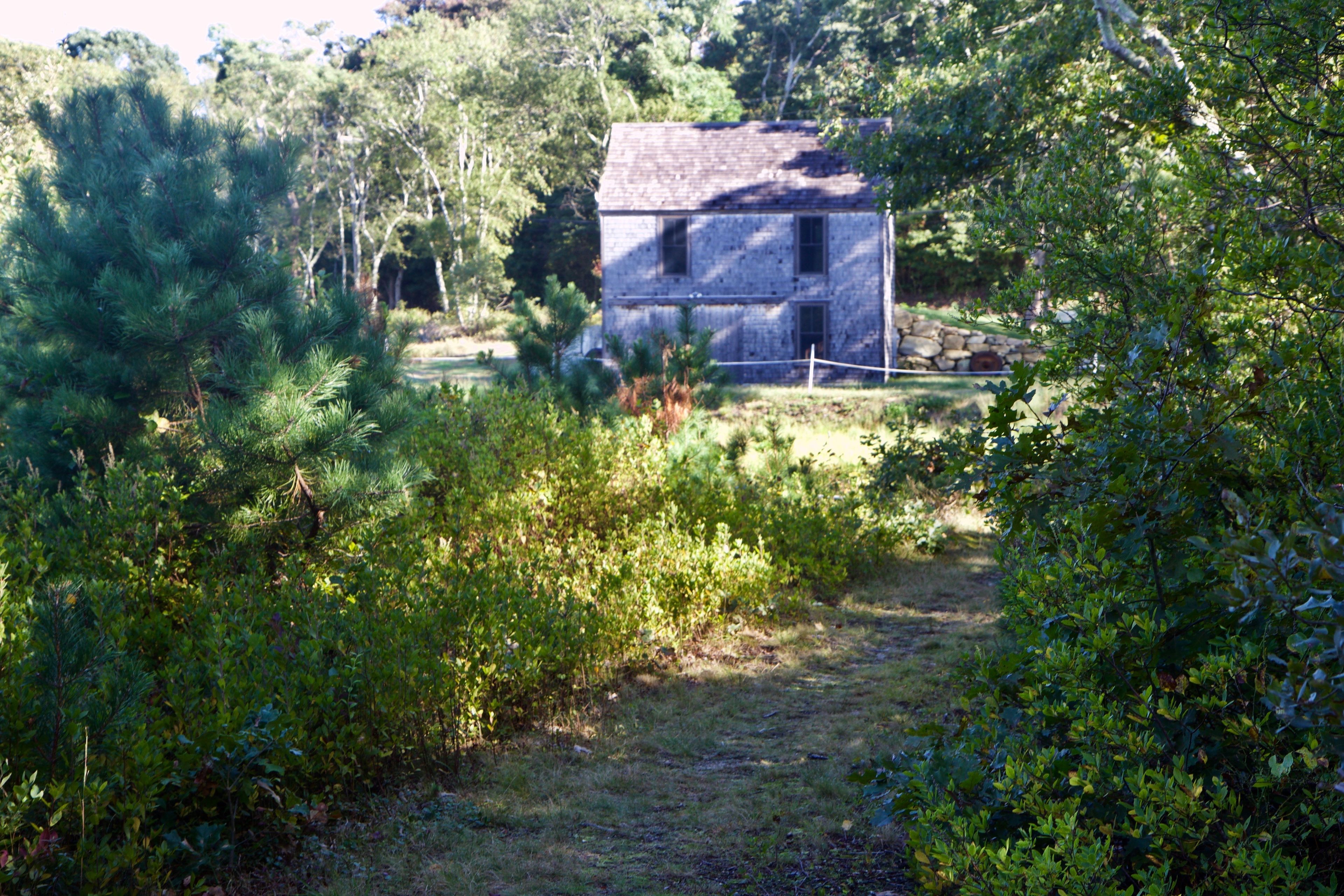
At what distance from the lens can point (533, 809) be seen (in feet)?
15.2

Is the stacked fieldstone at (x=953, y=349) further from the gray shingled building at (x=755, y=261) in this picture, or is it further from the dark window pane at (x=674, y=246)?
the dark window pane at (x=674, y=246)

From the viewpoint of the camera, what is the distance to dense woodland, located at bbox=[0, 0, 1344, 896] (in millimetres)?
2691

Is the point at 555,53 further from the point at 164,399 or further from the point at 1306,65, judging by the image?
the point at 1306,65

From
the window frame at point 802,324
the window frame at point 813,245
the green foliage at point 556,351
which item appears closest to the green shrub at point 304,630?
the green foliage at point 556,351

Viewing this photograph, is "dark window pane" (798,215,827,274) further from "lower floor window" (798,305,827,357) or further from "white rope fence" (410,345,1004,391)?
"white rope fence" (410,345,1004,391)

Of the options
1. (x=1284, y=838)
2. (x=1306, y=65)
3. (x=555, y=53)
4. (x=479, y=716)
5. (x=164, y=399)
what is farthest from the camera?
(x=555, y=53)

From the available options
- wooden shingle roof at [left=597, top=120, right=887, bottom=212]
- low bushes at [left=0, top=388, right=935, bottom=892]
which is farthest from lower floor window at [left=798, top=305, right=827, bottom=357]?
low bushes at [left=0, top=388, right=935, bottom=892]

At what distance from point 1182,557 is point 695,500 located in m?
5.90

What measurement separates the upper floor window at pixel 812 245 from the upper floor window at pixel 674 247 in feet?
8.54

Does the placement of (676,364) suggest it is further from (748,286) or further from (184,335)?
(748,286)

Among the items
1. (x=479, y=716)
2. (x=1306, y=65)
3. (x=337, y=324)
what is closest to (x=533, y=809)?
(x=479, y=716)

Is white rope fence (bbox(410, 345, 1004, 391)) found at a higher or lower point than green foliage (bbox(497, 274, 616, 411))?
lower

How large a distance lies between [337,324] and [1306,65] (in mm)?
5441

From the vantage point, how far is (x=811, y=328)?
24.3 m
